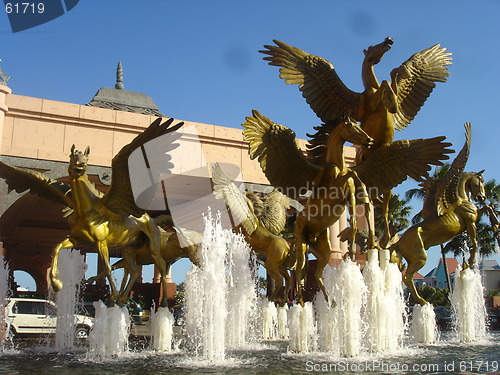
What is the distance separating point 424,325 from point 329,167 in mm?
3938

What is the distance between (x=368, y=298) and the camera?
7.94 m

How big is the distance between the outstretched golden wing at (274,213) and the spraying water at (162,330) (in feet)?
12.8

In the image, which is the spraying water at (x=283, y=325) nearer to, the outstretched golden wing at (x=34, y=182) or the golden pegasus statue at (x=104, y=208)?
the golden pegasus statue at (x=104, y=208)

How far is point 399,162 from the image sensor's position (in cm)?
893

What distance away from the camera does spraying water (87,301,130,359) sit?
8125 millimetres

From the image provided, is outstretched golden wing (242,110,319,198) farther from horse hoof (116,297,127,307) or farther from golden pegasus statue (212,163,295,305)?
horse hoof (116,297,127,307)

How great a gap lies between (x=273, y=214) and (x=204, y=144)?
6.43 m

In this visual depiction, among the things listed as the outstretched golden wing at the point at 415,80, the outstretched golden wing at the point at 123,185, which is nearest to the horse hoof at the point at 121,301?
the outstretched golden wing at the point at 123,185

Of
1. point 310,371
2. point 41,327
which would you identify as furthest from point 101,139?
point 310,371

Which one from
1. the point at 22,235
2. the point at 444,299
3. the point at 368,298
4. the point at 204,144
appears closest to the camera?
the point at 368,298

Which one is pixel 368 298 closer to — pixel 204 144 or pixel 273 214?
pixel 273 214

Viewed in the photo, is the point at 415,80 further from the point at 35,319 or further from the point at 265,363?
the point at 35,319

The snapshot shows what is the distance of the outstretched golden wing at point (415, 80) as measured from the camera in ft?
34.0

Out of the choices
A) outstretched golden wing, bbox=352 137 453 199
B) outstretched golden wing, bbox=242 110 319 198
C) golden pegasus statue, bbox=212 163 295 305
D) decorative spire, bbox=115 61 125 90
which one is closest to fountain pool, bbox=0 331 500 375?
outstretched golden wing, bbox=352 137 453 199
